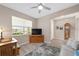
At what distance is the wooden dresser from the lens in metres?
1.83

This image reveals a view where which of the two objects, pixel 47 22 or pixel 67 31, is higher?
pixel 47 22

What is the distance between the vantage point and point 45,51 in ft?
6.69

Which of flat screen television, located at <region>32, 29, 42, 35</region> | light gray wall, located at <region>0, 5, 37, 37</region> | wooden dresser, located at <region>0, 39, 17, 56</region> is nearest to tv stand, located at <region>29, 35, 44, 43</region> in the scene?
flat screen television, located at <region>32, 29, 42, 35</region>

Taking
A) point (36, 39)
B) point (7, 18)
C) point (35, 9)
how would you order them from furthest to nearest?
point (36, 39) < point (35, 9) < point (7, 18)

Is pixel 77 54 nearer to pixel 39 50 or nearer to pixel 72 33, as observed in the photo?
pixel 72 33

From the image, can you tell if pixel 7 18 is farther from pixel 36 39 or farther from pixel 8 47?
pixel 36 39

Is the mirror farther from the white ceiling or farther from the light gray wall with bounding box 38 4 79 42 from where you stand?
the white ceiling

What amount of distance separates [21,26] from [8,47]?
455 millimetres

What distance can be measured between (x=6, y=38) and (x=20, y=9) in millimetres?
570

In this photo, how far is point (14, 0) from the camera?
1.78 m

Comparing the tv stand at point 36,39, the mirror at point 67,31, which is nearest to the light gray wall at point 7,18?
the tv stand at point 36,39

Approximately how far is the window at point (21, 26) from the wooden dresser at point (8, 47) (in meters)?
0.18

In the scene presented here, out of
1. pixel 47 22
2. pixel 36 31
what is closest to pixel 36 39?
pixel 36 31

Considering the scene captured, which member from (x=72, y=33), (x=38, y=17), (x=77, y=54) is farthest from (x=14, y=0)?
(x=77, y=54)
